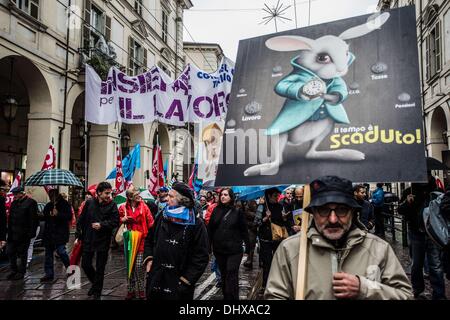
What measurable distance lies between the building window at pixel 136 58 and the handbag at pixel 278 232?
48.3ft

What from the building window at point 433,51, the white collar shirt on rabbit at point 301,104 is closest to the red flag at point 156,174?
the white collar shirt on rabbit at point 301,104

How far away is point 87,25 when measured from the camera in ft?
50.5

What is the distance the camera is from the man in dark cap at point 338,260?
1.97 meters

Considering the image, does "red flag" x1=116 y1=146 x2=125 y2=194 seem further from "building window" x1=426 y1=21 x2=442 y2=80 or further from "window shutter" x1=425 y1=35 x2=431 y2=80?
"window shutter" x1=425 y1=35 x2=431 y2=80

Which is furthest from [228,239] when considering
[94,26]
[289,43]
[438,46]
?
[438,46]

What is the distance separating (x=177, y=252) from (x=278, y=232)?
3.25m

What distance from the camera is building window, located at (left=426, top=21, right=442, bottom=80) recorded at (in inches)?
655

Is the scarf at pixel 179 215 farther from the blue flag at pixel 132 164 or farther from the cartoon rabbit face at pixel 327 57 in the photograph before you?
the blue flag at pixel 132 164

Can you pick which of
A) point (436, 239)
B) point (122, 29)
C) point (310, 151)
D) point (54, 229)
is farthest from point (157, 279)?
point (122, 29)

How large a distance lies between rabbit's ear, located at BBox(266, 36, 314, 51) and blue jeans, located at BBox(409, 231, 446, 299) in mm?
3663

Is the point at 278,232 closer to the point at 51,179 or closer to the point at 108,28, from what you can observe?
the point at 51,179

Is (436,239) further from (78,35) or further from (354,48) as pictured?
(78,35)
